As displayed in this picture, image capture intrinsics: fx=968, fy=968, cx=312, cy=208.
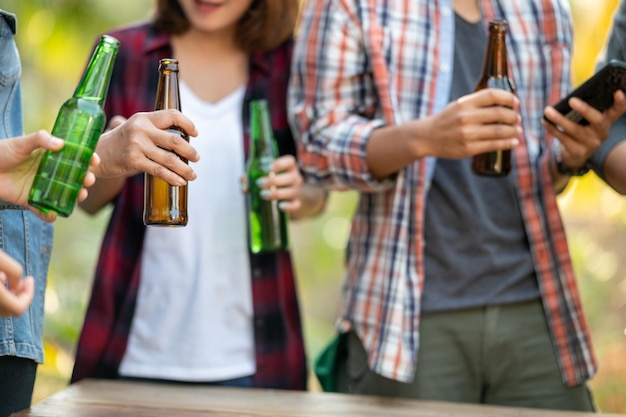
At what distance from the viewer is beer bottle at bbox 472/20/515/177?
2.21 meters

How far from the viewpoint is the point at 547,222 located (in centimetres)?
238

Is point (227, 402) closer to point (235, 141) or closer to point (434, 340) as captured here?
point (434, 340)

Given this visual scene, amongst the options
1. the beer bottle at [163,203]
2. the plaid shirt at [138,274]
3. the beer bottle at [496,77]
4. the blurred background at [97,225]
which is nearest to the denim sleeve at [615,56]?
the beer bottle at [496,77]

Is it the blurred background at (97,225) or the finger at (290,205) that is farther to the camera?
the blurred background at (97,225)

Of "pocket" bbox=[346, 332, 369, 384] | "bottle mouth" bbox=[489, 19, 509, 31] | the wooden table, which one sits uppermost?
"bottle mouth" bbox=[489, 19, 509, 31]

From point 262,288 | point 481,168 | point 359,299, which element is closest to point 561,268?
point 481,168

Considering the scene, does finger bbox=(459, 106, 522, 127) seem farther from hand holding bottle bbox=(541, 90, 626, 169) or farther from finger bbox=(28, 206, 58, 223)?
finger bbox=(28, 206, 58, 223)

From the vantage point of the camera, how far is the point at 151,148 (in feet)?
5.22

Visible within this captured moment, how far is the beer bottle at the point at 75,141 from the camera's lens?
1505 mm

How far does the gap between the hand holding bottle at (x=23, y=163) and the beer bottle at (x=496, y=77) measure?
0.99 m

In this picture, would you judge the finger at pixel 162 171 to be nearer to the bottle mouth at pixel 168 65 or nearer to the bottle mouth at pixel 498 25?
the bottle mouth at pixel 168 65

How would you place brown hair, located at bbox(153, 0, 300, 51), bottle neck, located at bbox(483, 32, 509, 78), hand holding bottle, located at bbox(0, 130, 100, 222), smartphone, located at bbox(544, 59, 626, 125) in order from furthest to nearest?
brown hair, located at bbox(153, 0, 300, 51), bottle neck, located at bbox(483, 32, 509, 78), smartphone, located at bbox(544, 59, 626, 125), hand holding bottle, located at bbox(0, 130, 100, 222)

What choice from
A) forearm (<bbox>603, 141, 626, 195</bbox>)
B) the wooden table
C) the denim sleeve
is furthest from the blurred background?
the wooden table

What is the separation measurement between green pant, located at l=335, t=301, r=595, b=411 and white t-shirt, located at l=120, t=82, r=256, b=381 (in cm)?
36
